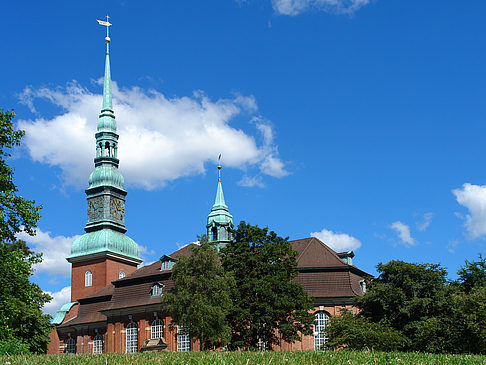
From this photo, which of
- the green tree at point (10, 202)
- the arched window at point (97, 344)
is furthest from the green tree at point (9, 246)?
the arched window at point (97, 344)

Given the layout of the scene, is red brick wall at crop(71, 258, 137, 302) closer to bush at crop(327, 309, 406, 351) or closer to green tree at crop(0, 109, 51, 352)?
bush at crop(327, 309, 406, 351)

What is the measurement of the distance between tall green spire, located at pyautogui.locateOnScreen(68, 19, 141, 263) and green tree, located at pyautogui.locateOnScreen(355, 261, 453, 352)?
38373 mm

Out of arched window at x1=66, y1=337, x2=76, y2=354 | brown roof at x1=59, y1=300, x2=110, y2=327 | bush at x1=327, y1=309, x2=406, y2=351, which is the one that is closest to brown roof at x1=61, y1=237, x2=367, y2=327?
brown roof at x1=59, y1=300, x2=110, y2=327

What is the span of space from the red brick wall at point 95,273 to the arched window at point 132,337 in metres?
13.9

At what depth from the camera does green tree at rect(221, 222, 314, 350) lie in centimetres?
4197

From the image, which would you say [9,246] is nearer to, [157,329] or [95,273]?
[157,329]

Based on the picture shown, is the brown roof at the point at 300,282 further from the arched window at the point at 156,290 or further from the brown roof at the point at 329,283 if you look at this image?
the arched window at the point at 156,290

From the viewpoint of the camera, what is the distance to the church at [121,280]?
51.8 metres

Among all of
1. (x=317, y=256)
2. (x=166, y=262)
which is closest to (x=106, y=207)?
(x=166, y=262)

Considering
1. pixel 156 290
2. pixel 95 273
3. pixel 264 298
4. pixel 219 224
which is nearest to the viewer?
pixel 264 298

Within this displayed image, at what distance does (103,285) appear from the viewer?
70875mm

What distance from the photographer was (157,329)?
185ft

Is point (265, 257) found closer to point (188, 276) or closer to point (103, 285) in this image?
point (188, 276)

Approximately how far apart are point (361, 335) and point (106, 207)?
4343 cm
